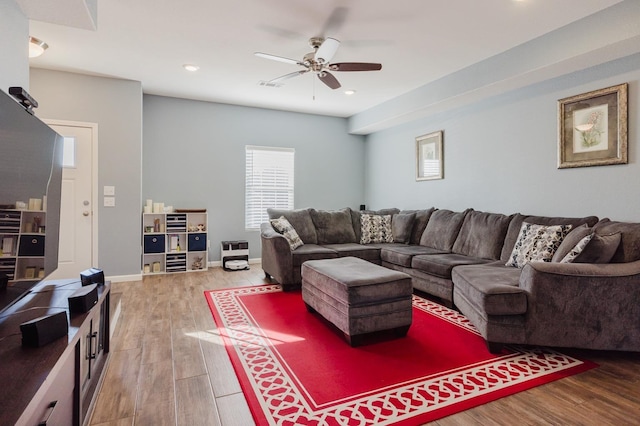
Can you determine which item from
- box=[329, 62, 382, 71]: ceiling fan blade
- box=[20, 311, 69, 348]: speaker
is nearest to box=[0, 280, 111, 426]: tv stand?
box=[20, 311, 69, 348]: speaker

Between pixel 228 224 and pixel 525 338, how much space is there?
4582 millimetres

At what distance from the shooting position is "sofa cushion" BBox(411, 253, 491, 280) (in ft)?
11.6

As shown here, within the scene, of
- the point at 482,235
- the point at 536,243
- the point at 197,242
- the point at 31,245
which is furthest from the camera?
the point at 197,242

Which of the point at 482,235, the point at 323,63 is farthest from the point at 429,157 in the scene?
the point at 323,63

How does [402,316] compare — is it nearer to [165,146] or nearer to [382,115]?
[382,115]

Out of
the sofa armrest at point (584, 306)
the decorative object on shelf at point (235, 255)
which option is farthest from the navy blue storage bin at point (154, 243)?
the sofa armrest at point (584, 306)

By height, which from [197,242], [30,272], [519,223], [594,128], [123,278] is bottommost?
[123,278]

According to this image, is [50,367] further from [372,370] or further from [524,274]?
[524,274]

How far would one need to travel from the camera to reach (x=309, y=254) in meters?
4.34

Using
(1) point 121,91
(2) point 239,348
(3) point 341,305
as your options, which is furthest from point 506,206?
(1) point 121,91

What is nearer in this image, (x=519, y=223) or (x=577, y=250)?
(x=577, y=250)

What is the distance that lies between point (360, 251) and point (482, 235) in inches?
59.2

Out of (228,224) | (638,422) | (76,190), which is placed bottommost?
(638,422)

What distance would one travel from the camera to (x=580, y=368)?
2287 millimetres
